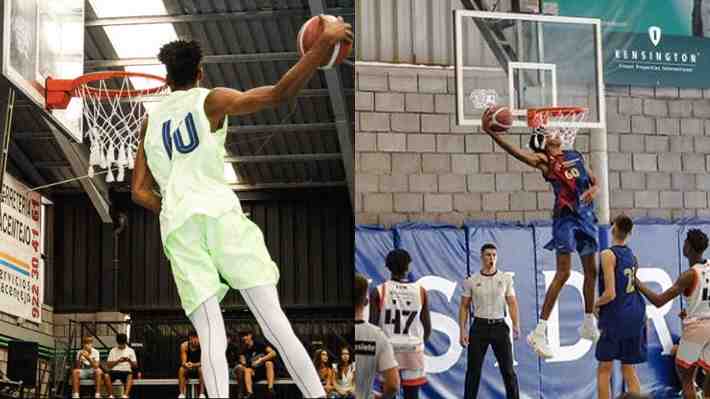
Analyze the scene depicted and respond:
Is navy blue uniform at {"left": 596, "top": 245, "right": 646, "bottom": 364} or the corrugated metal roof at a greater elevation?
the corrugated metal roof

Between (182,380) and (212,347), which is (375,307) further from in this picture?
(212,347)

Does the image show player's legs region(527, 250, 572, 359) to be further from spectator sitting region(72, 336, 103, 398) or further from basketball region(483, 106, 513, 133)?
spectator sitting region(72, 336, 103, 398)

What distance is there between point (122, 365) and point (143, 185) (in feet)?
10.0

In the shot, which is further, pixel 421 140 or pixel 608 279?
pixel 421 140

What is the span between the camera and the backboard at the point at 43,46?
21.7ft

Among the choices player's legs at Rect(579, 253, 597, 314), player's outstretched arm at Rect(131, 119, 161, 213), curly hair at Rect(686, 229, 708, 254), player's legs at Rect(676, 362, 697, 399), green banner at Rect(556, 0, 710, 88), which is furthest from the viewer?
green banner at Rect(556, 0, 710, 88)

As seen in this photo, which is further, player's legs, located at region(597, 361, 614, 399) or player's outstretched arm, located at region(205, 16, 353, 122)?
player's legs, located at region(597, 361, 614, 399)

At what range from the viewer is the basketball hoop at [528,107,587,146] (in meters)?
8.52

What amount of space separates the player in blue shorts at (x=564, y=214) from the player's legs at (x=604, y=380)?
24cm

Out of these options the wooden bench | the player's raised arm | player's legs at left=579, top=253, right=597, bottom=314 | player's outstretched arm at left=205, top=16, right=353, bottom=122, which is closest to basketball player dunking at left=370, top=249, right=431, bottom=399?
the player's raised arm

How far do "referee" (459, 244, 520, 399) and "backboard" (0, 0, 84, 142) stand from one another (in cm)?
336

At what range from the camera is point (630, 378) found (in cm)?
855

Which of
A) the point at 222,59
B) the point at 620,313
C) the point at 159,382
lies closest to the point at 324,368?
the point at 159,382

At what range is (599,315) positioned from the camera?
8.58m
